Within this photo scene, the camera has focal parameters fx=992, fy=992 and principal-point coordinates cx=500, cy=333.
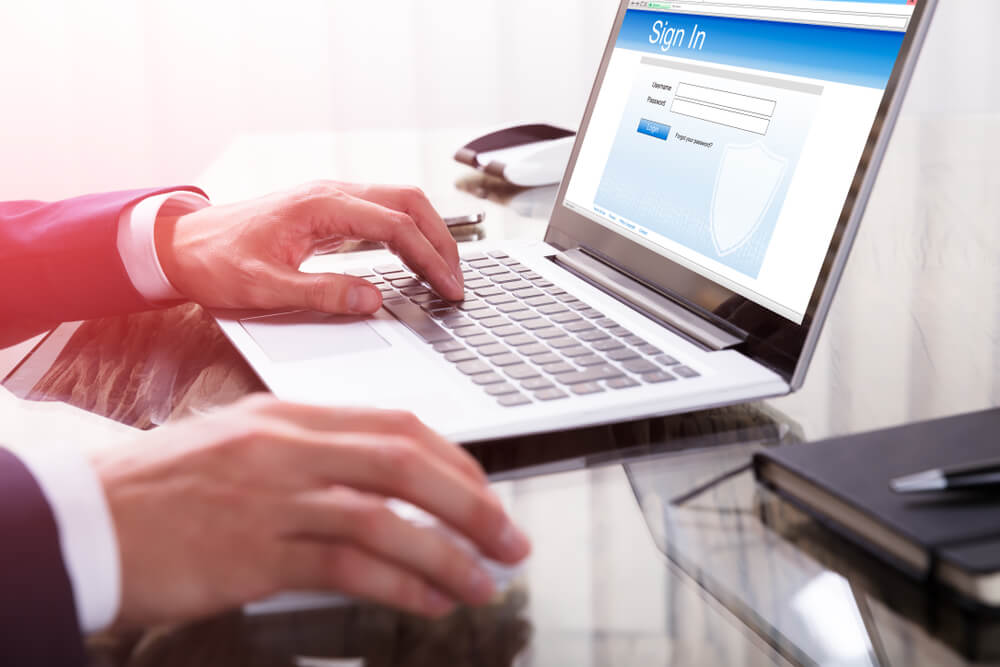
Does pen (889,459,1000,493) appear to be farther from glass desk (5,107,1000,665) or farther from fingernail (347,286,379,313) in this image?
fingernail (347,286,379,313)

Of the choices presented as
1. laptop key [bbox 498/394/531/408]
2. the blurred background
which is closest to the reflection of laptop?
laptop key [bbox 498/394/531/408]

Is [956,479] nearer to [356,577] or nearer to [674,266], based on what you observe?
[356,577]

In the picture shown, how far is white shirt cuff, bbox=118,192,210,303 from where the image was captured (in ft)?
2.67

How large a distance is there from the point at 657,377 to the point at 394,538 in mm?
246

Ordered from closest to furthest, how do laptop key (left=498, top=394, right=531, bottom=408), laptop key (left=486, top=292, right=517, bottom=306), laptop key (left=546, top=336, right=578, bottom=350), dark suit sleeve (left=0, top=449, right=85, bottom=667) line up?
dark suit sleeve (left=0, top=449, right=85, bottom=667)
laptop key (left=498, top=394, right=531, bottom=408)
laptop key (left=546, top=336, right=578, bottom=350)
laptop key (left=486, top=292, right=517, bottom=306)

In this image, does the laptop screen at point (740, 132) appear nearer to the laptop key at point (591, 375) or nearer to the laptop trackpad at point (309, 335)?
the laptop key at point (591, 375)

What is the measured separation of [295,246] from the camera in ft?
2.66

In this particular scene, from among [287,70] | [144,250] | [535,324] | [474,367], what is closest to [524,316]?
[535,324]

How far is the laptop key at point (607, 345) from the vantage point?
65 cm

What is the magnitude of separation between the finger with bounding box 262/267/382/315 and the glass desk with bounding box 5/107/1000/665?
0.06m

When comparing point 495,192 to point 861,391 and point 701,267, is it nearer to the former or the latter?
point 701,267

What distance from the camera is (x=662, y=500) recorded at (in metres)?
0.50

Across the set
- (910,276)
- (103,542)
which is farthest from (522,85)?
(103,542)

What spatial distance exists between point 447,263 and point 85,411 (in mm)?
307
